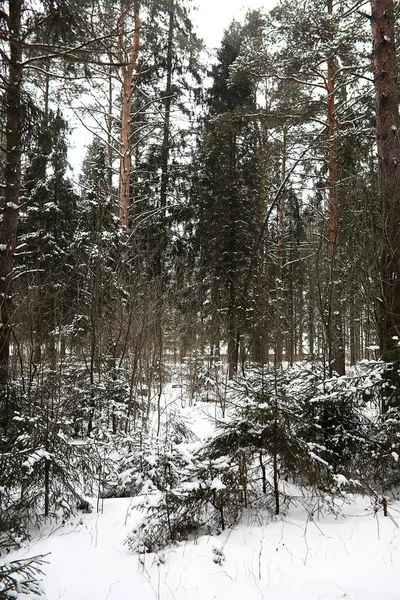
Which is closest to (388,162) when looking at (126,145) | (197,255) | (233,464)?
(233,464)

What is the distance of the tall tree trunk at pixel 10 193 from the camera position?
18.0ft

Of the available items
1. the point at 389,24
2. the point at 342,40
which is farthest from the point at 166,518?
the point at 342,40

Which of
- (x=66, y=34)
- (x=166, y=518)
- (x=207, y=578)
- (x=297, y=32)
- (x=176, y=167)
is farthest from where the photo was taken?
(x=176, y=167)

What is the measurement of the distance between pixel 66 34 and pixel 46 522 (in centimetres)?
623

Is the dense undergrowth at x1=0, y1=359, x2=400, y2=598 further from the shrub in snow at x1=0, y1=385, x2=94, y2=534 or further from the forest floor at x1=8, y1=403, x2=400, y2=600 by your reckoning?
the forest floor at x1=8, y1=403, x2=400, y2=600

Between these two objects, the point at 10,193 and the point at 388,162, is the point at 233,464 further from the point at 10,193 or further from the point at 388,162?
A: the point at 10,193

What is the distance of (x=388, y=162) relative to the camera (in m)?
5.25

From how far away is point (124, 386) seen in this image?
23.1 feet

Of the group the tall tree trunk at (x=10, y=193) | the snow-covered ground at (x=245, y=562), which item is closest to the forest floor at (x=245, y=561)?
the snow-covered ground at (x=245, y=562)

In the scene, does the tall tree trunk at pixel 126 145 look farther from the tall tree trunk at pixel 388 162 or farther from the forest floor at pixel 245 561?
the forest floor at pixel 245 561

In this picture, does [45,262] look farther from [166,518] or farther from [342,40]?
[166,518]

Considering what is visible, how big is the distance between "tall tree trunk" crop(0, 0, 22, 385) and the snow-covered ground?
2.84 meters

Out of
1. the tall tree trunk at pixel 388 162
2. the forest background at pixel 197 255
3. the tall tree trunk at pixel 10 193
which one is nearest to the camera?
the forest background at pixel 197 255

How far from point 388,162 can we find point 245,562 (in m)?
Answer: 5.06
